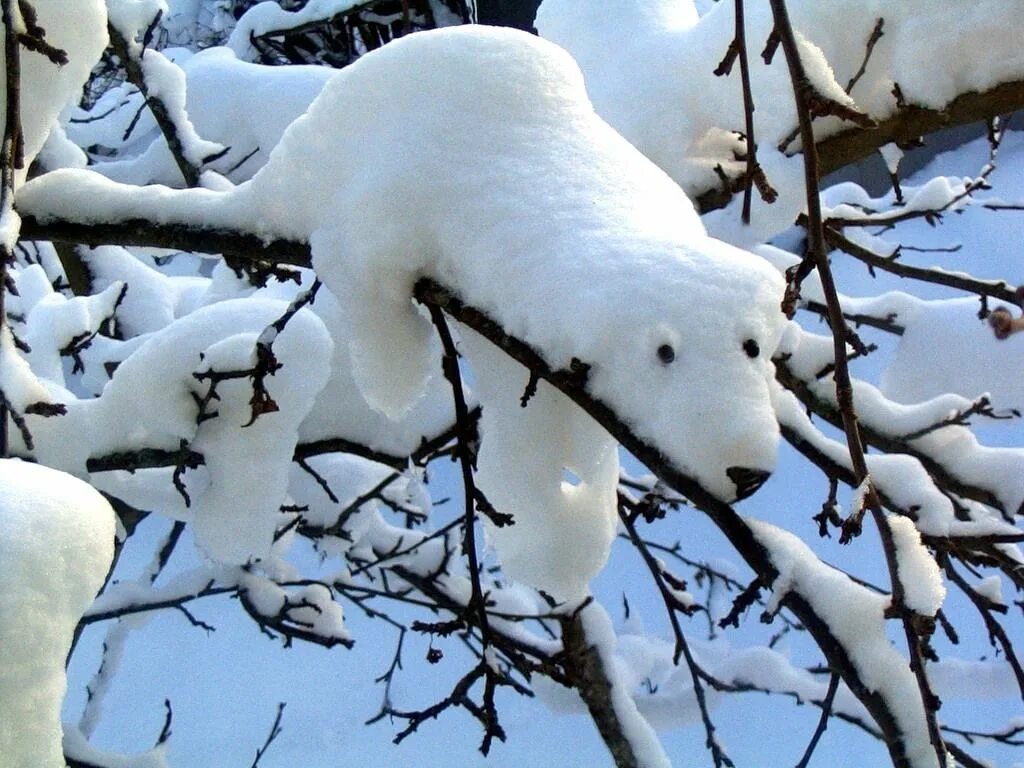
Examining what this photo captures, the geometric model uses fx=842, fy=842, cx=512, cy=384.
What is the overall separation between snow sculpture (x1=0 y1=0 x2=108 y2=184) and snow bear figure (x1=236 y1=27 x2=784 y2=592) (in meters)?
0.28

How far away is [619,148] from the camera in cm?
103

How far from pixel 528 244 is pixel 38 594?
0.55 meters

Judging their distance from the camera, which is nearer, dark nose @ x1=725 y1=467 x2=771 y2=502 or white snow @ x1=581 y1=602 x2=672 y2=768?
dark nose @ x1=725 y1=467 x2=771 y2=502

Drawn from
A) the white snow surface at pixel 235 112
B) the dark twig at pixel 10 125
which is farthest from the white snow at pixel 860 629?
the white snow surface at pixel 235 112

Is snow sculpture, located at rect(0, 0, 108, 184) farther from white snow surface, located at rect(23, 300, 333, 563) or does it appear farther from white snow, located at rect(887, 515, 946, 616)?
white snow, located at rect(887, 515, 946, 616)

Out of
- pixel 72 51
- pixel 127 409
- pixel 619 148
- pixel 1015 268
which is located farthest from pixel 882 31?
pixel 1015 268

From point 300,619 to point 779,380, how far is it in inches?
65.4

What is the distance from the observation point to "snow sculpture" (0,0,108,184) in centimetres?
110

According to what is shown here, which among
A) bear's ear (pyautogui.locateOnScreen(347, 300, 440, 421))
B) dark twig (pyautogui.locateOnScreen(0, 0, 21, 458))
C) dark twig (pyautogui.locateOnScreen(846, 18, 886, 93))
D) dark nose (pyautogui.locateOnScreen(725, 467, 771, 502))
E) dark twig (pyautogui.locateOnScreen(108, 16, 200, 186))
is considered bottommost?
dark twig (pyautogui.locateOnScreen(0, 0, 21, 458))

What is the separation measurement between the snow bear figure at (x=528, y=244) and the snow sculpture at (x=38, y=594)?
44cm

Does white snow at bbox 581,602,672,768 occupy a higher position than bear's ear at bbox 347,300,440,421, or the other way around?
white snow at bbox 581,602,672,768

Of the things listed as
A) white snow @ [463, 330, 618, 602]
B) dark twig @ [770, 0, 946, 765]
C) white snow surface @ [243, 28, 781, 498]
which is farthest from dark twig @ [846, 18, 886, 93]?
white snow @ [463, 330, 618, 602]

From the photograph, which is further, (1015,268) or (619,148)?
(1015,268)

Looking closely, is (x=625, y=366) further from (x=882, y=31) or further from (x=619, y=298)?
(x=882, y=31)
